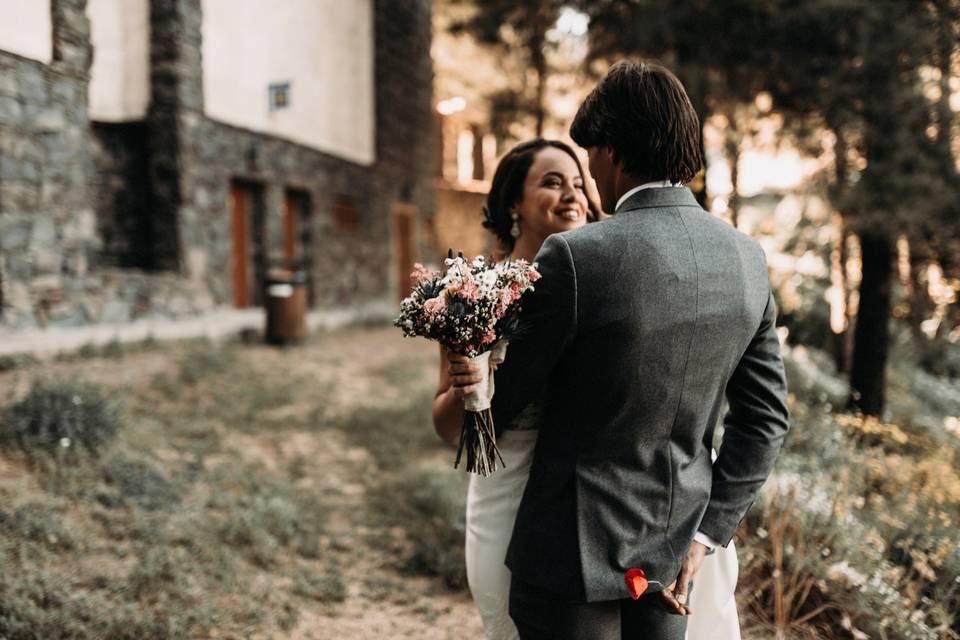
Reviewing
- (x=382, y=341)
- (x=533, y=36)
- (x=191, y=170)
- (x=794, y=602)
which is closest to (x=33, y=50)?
(x=191, y=170)

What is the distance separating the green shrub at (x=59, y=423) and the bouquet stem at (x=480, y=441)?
12.9 feet

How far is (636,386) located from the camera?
1.33 m

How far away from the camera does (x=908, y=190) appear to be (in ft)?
18.8

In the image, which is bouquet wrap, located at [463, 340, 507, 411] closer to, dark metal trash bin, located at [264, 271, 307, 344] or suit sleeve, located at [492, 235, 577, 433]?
suit sleeve, located at [492, 235, 577, 433]

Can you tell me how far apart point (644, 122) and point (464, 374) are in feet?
2.04

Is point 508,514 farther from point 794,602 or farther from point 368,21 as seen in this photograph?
point 368,21

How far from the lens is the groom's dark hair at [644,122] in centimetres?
135

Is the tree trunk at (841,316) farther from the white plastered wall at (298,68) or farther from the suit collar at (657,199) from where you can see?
the white plastered wall at (298,68)

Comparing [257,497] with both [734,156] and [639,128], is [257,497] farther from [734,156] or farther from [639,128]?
[734,156]

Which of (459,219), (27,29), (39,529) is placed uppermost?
(27,29)

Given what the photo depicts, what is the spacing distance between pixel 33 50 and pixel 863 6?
7419mm

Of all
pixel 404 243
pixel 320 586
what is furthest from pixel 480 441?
pixel 404 243

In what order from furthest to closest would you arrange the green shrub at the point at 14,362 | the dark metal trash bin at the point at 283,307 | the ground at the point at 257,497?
the dark metal trash bin at the point at 283,307 → the green shrub at the point at 14,362 → the ground at the point at 257,497

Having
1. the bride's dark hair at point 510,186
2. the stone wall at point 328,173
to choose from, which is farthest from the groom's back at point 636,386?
the stone wall at point 328,173
